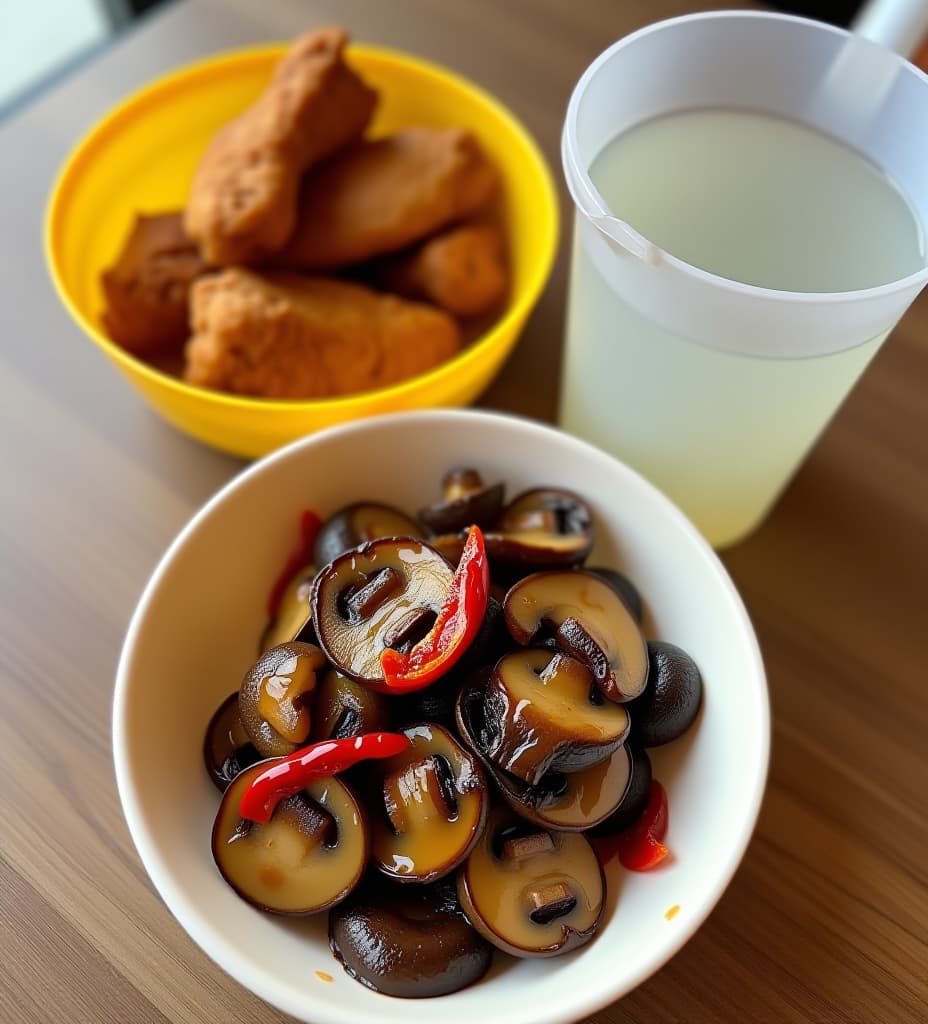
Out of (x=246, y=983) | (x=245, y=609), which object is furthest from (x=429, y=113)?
(x=246, y=983)

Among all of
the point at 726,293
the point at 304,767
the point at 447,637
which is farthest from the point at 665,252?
the point at 304,767

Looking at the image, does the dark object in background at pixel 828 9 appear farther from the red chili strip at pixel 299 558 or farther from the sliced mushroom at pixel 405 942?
the sliced mushroom at pixel 405 942

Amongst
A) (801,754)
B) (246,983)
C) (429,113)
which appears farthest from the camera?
(429,113)

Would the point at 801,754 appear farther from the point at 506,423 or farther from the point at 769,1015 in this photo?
the point at 506,423

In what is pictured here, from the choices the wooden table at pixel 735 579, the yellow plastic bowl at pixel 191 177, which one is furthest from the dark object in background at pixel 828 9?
the yellow plastic bowl at pixel 191 177

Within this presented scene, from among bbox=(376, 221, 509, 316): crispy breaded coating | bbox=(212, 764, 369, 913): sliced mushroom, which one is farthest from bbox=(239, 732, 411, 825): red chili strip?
bbox=(376, 221, 509, 316): crispy breaded coating

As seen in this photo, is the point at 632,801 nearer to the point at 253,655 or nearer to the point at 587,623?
the point at 587,623
